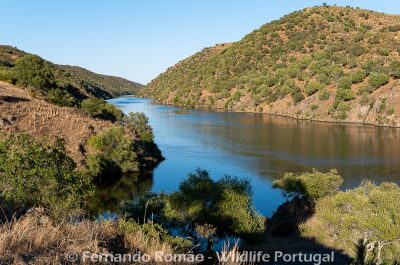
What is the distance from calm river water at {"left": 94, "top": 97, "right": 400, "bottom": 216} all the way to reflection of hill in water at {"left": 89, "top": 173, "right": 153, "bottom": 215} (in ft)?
0.40

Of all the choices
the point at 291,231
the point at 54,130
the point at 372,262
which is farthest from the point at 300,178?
the point at 54,130

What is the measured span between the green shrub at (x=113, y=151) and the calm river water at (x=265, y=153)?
3.16 metres

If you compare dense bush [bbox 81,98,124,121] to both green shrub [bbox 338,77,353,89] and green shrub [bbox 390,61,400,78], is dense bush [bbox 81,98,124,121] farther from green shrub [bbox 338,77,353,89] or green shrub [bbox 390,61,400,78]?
green shrub [bbox 390,61,400,78]

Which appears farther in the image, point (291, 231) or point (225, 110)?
point (225, 110)

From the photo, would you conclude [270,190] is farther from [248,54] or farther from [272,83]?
[248,54]

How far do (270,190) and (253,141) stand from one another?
34.0 meters

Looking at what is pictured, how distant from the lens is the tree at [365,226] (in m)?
25.0

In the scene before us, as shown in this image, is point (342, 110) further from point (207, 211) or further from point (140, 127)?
point (207, 211)

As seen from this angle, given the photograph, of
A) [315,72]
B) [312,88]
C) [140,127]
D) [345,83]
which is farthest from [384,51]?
[140,127]

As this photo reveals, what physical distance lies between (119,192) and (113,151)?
10.6 metres

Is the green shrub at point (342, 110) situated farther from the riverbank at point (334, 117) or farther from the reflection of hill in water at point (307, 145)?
the reflection of hill in water at point (307, 145)

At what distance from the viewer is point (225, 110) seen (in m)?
157

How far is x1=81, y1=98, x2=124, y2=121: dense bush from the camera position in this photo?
290ft

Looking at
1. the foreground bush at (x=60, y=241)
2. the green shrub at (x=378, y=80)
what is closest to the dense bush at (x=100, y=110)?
the green shrub at (x=378, y=80)
